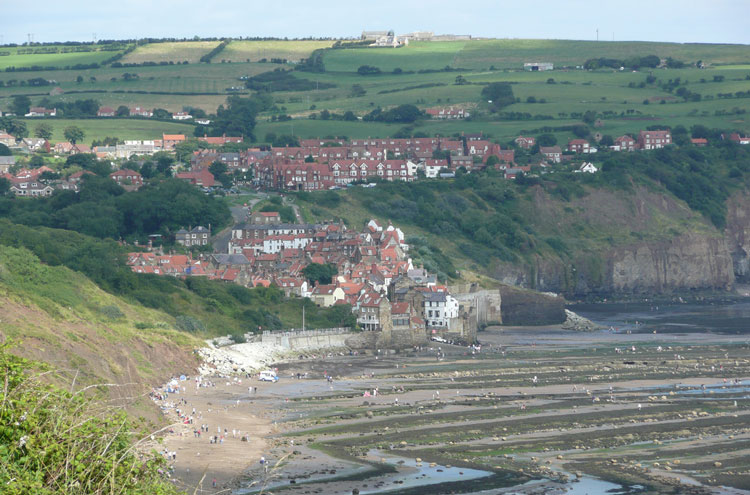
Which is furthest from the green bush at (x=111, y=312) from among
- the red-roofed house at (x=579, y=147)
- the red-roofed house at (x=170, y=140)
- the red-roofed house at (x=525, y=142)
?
the red-roofed house at (x=579, y=147)

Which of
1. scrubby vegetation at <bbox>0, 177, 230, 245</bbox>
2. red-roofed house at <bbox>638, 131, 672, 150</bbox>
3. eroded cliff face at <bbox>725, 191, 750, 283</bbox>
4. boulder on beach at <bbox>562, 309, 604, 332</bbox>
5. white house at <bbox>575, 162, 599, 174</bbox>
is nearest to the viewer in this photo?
boulder on beach at <bbox>562, 309, 604, 332</bbox>

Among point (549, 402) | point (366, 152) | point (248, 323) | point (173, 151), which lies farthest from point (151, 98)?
point (549, 402)

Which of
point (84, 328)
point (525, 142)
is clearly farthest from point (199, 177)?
point (84, 328)

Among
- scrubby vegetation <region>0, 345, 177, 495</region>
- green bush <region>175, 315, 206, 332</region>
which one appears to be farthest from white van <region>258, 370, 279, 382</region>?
scrubby vegetation <region>0, 345, 177, 495</region>

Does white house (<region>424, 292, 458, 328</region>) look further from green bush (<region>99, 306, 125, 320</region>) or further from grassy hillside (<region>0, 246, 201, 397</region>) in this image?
green bush (<region>99, 306, 125, 320</region>)

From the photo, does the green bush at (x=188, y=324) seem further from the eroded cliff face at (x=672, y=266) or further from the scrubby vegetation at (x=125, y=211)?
the eroded cliff face at (x=672, y=266)
